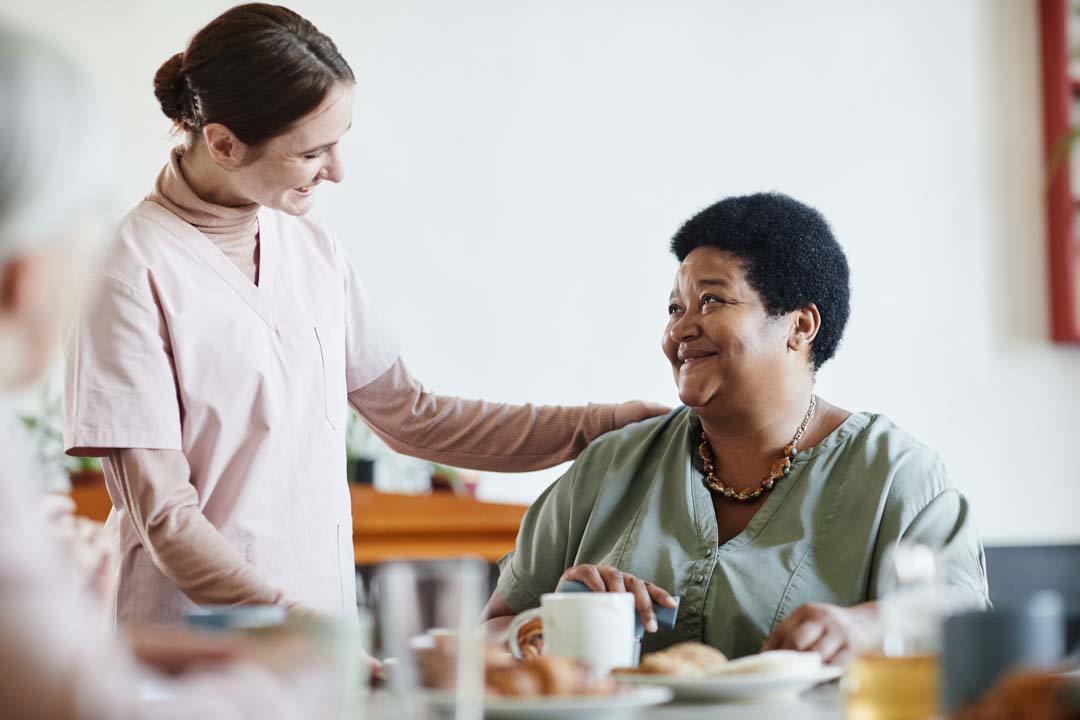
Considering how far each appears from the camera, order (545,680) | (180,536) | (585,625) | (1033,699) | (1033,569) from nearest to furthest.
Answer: (1033,699)
(545,680)
(585,625)
(180,536)
(1033,569)

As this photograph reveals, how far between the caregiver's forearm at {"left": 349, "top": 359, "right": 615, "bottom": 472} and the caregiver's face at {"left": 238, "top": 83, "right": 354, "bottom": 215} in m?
0.42

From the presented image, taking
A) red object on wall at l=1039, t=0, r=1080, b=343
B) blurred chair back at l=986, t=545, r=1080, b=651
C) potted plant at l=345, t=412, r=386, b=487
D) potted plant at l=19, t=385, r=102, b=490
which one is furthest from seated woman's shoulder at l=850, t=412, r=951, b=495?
red object on wall at l=1039, t=0, r=1080, b=343

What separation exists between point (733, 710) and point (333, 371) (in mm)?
1002

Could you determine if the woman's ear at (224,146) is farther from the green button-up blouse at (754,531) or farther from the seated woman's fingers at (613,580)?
the seated woman's fingers at (613,580)

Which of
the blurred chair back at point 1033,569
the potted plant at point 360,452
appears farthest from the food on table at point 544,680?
the blurred chair back at point 1033,569

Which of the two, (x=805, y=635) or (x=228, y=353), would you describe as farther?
(x=228, y=353)

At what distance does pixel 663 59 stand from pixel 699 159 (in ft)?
1.15

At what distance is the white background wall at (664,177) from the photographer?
3861 millimetres

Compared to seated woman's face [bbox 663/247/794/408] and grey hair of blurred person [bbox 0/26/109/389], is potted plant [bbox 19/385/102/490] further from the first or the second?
grey hair of blurred person [bbox 0/26/109/389]

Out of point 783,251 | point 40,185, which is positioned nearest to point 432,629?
point 40,185

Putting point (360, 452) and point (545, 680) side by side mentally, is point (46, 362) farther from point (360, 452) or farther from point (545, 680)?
point (360, 452)

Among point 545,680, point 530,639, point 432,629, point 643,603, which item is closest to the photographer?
point 432,629

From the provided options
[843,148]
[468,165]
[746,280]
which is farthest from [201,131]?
[843,148]

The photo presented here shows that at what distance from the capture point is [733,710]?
3.89ft
